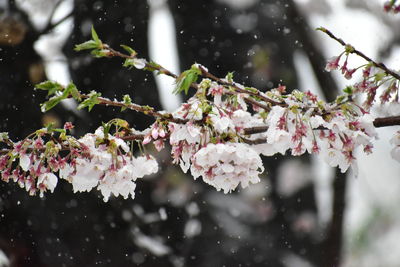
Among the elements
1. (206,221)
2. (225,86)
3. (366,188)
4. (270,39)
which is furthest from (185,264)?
(225,86)

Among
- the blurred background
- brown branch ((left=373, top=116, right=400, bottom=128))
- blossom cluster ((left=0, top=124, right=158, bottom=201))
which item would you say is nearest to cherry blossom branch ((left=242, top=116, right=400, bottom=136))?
brown branch ((left=373, top=116, right=400, bottom=128))

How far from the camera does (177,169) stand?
62.5 inches

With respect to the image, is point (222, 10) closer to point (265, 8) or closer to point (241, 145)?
point (265, 8)

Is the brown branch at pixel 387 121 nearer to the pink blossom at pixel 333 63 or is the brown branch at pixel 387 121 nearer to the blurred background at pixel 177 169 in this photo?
the pink blossom at pixel 333 63

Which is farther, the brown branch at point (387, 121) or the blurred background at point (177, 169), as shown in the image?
the blurred background at point (177, 169)

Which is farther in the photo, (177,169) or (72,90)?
(177,169)

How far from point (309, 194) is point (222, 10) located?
63 cm

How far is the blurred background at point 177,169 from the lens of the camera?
4.86 ft

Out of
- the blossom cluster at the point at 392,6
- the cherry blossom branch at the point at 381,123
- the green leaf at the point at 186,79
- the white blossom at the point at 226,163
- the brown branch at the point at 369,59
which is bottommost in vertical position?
the white blossom at the point at 226,163

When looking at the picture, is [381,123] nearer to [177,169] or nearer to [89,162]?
[89,162]

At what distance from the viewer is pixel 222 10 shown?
156cm

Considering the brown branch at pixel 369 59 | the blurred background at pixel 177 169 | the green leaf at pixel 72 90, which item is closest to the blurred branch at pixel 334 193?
the blurred background at pixel 177 169

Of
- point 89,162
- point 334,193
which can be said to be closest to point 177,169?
point 334,193

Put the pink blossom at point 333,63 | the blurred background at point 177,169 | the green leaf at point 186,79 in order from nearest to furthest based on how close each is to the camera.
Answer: the green leaf at point 186,79
the pink blossom at point 333,63
the blurred background at point 177,169
